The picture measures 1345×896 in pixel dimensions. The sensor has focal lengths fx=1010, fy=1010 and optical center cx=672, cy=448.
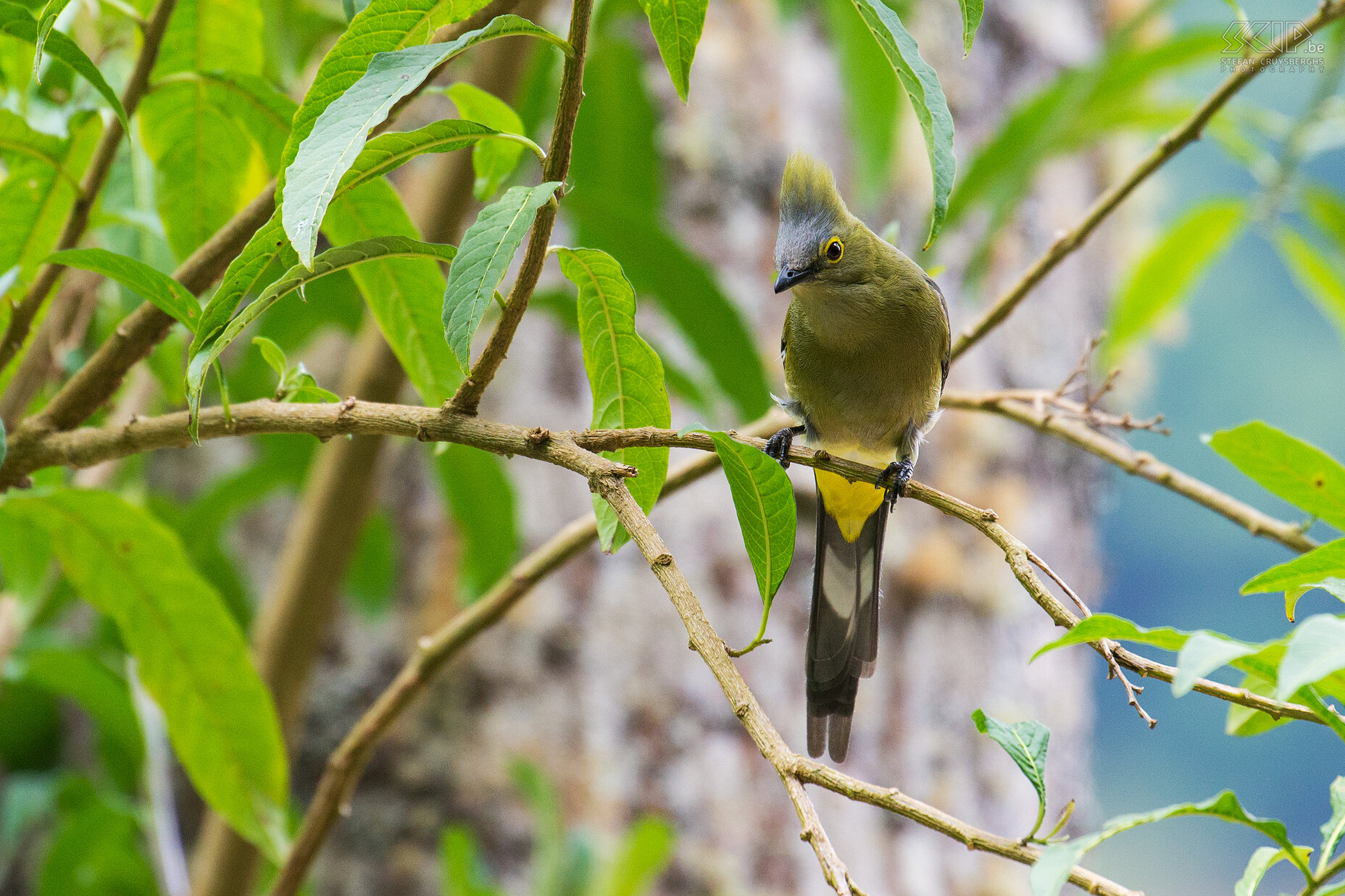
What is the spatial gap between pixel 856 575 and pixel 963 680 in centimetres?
166

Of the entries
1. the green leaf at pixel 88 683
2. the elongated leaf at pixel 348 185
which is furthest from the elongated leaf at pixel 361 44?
the green leaf at pixel 88 683

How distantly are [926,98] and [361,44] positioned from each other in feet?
1.44

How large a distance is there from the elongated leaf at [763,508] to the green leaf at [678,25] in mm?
285

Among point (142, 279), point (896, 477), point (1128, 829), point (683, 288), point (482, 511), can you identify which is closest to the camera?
point (1128, 829)

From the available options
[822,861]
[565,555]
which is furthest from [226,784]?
[822,861]

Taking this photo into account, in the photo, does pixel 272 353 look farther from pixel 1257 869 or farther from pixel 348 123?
pixel 1257 869

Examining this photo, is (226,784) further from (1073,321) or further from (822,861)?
(1073,321)

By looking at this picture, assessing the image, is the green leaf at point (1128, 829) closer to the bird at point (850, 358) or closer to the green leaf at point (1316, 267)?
the bird at point (850, 358)

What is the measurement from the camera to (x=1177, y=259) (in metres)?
2.44

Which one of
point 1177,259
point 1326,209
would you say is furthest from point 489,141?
point 1326,209

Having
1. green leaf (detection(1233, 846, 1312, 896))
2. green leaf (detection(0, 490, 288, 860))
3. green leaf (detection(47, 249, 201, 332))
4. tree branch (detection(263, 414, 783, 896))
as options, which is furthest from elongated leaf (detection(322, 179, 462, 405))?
green leaf (detection(1233, 846, 1312, 896))

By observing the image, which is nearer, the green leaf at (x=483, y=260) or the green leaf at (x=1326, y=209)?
the green leaf at (x=483, y=260)

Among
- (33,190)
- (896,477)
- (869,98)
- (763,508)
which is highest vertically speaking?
(869,98)

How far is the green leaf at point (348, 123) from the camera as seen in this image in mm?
645
